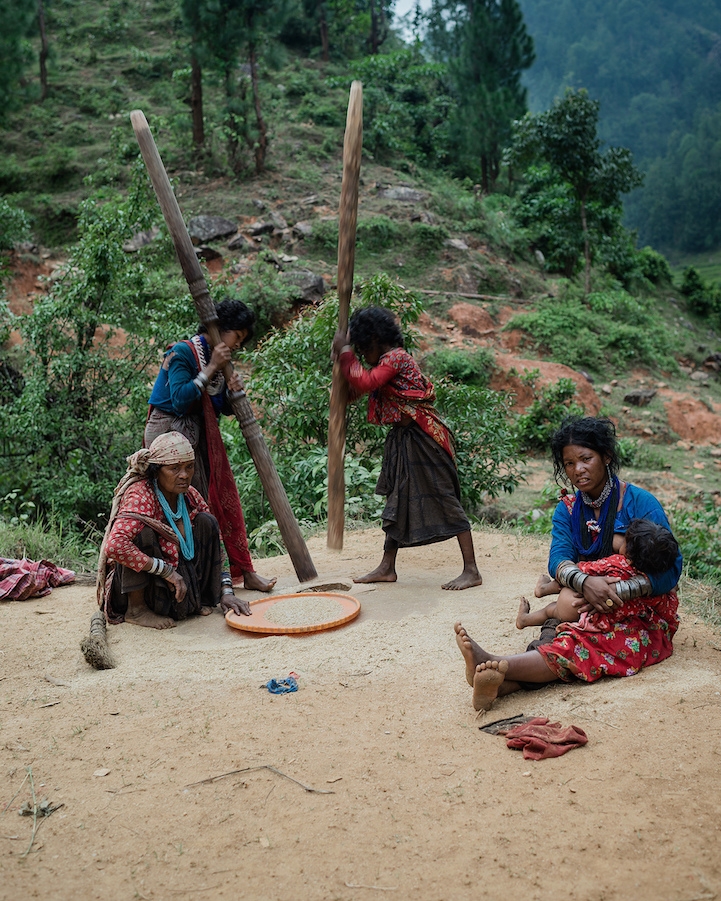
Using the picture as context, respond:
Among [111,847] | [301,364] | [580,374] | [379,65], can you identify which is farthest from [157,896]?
[379,65]

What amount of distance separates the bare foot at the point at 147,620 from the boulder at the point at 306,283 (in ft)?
32.0

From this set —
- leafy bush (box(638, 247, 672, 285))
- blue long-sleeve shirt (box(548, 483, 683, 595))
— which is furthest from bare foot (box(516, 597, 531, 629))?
leafy bush (box(638, 247, 672, 285))

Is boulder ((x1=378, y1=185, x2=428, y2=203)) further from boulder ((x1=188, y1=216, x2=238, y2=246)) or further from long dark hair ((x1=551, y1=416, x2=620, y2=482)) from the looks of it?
long dark hair ((x1=551, y1=416, x2=620, y2=482))

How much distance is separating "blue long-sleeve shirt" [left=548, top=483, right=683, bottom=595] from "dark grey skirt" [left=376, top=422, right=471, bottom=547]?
116cm

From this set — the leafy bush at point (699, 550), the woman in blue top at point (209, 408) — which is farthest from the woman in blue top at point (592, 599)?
the leafy bush at point (699, 550)

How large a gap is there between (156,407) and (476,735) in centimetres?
253

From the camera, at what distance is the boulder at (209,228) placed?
48.1ft

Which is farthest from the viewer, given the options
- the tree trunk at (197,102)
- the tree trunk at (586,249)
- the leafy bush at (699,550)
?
the tree trunk at (586,249)

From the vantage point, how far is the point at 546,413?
1120cm

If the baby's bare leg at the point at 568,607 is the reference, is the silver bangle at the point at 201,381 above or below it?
above

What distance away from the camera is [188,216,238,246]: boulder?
14.7 meters

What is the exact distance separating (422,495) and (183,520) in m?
1.29

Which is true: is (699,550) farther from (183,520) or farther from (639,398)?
(639,398)

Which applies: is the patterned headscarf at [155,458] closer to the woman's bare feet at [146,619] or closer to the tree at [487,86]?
the woman's bare feet at [146,619]
